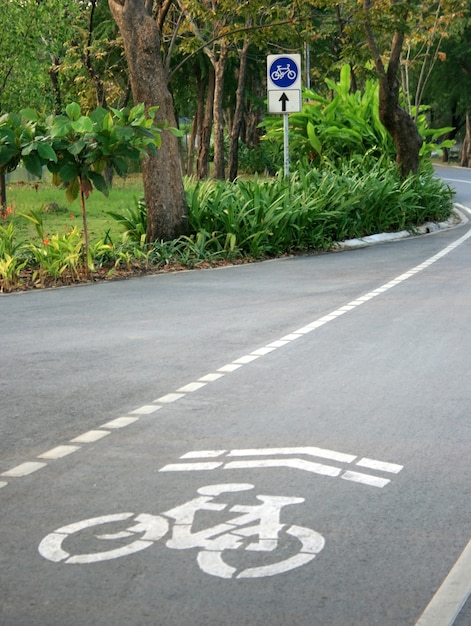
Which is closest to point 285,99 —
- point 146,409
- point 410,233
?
point 410,233

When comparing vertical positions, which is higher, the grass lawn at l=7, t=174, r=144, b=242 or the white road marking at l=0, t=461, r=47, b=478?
the white road marking at l=0, t=461, r=47, b=478

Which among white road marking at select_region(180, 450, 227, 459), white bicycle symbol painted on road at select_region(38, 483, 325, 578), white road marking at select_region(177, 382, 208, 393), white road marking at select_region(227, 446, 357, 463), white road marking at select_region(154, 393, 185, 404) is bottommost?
white road marking at select_region(177, 382, 208, 393)

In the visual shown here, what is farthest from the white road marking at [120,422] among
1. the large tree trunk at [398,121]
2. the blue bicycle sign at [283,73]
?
the large tree trunk at [398,121]

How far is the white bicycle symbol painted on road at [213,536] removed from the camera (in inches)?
206

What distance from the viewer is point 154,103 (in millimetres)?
20000

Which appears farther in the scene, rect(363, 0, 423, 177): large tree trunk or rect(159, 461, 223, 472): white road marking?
rect(363, 0, 423, 177): large tree trunk

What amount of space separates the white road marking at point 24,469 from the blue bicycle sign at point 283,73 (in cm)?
1741

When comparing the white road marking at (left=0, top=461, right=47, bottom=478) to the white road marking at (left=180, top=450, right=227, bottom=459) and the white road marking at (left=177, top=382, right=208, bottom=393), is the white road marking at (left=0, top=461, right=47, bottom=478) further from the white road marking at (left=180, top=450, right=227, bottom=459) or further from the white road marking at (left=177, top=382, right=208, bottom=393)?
the white road marking at (left=177, top=382, right=208, bottom=393)

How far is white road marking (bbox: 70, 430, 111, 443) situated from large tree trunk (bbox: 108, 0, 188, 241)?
12420mm

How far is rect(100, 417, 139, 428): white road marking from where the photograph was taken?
7926 mm

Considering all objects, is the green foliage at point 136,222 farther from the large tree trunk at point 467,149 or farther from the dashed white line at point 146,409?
the large tree trunk at point 467,149

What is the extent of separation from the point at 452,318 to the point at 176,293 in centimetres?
389

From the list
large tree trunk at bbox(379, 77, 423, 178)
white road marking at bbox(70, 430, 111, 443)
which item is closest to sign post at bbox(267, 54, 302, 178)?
large tree trunk at bbox(379, 77, 423, 178)

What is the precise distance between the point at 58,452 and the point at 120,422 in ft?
2.81
